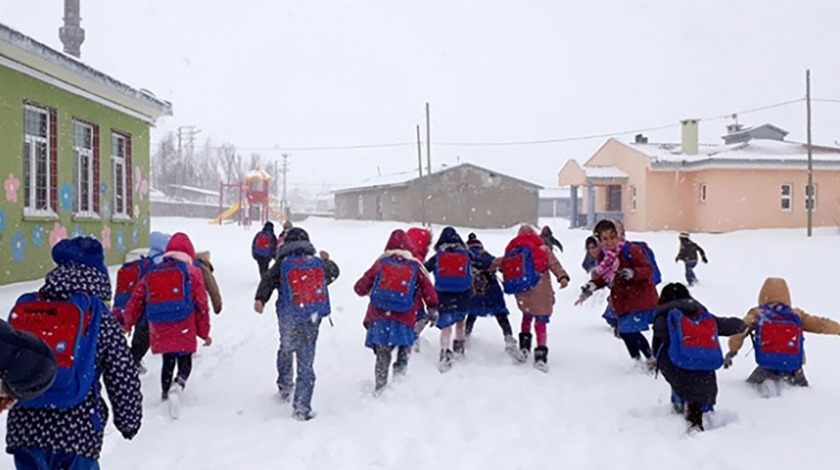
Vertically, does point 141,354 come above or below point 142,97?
below

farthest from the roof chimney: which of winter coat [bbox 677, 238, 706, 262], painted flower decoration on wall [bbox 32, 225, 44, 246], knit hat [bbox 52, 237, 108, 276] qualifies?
knit hat [bbox 52, 237, 108, 276]

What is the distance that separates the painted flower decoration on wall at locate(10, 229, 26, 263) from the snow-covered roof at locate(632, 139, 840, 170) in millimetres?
28330

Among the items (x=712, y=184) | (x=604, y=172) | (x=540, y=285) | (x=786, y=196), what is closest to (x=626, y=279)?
(x=540, y=285)

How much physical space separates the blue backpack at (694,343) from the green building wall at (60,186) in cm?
1028

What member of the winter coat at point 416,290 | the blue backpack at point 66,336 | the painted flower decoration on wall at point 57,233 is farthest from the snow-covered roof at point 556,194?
the blue backpack at point 66,336

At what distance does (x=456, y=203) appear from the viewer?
4356cm

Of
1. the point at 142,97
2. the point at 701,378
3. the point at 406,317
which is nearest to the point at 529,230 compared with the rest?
the point at 406,317

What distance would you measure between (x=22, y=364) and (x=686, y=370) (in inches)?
186

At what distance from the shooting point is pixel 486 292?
8.50m

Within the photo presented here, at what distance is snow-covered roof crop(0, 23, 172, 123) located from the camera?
10.6 meters

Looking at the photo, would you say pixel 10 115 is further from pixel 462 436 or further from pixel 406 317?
pixel 462 436

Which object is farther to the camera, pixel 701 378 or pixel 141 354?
pixel 141 354

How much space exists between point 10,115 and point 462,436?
31.8ft

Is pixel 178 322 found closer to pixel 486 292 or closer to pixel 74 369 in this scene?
pixel 74 369
